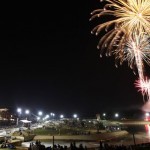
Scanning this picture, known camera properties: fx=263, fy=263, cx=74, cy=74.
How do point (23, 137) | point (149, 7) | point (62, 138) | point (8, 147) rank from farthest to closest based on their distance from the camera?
point (62, 138), point (23, 137), point (8, 147), point (149, 7)

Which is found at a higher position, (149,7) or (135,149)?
(149,7)

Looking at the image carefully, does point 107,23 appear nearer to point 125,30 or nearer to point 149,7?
point 125,30

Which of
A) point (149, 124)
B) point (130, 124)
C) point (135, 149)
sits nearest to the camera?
point (135, 149)

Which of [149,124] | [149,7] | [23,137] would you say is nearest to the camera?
[149,7]

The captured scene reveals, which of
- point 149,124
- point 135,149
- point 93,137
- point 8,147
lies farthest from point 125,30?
point 149,124

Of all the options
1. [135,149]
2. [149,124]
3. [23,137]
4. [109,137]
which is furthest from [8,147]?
[149,124]

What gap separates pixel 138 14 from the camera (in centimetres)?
2520

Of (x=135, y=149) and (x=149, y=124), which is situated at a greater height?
(x=149, y=124)

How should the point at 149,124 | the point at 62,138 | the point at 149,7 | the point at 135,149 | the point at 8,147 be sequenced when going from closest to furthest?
the point at 149,7, the point at 135,149, the point at 8,147, the point at 62,138, the point at 149,124

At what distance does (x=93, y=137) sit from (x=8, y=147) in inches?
1056

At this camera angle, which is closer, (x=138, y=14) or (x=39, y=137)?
(x=138, y=14)

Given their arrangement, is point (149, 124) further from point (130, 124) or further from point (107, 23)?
point (107, 23)

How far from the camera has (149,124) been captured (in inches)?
4424

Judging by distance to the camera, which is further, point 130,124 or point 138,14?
point 130,124
